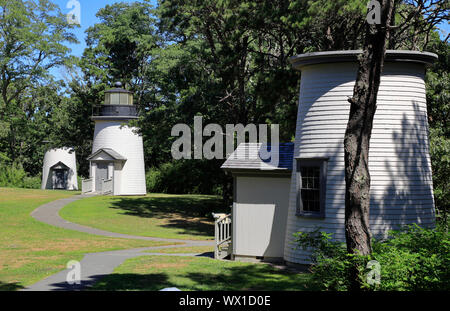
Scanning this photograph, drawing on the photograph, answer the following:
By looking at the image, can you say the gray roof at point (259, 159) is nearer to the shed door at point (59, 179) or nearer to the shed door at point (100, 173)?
the shed door at point (100, 173)

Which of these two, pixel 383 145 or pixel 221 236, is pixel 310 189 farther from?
pixel 221 236

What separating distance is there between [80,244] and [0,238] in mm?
3804

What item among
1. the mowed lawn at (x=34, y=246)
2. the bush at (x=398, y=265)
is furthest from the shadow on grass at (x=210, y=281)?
the bush at (x=398, y=265)

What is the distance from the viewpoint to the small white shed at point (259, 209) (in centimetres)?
1769

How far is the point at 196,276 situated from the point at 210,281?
0.71 meters

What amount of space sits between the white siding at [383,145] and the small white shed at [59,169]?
1715 inches

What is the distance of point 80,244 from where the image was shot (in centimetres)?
2197

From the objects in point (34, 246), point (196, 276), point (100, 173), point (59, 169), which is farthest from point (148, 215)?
point (59, 169)

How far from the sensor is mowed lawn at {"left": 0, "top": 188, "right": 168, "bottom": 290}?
15.0 meters

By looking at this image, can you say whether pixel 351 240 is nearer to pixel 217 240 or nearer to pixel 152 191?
pixel 217 240

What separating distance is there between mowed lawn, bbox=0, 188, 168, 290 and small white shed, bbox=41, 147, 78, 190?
23.0 meters

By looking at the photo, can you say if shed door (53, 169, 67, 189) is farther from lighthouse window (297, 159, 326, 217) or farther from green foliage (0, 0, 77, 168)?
lighthouse window (297, 159, 326, 217)

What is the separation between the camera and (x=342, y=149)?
15.6 meters
